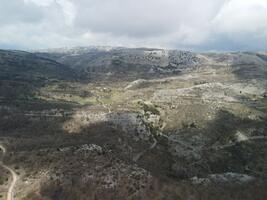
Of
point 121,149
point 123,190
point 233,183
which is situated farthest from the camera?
point 121,149

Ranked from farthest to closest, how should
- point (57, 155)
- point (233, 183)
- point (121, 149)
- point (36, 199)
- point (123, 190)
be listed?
point (121, 149), point (233, 183), point (57, 155), point (123, 190), point (36, 199)

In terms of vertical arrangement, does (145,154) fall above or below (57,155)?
below

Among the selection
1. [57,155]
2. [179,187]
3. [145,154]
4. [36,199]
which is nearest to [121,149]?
[145,154]

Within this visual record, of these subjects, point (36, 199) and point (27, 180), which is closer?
point (36, 199)

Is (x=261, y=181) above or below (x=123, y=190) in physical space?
below

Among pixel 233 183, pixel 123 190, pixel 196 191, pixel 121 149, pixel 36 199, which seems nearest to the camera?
pixel 36 199

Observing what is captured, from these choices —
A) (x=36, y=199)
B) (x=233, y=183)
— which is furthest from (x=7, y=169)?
(x=233, y=183)

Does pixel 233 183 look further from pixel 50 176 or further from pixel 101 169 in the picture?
pixel 50 176

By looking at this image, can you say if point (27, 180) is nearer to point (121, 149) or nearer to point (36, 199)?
point (36, 199)

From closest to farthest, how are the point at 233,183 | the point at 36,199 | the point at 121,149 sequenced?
the point at 36,199 < the point at 233,183 < the point at 121,149
